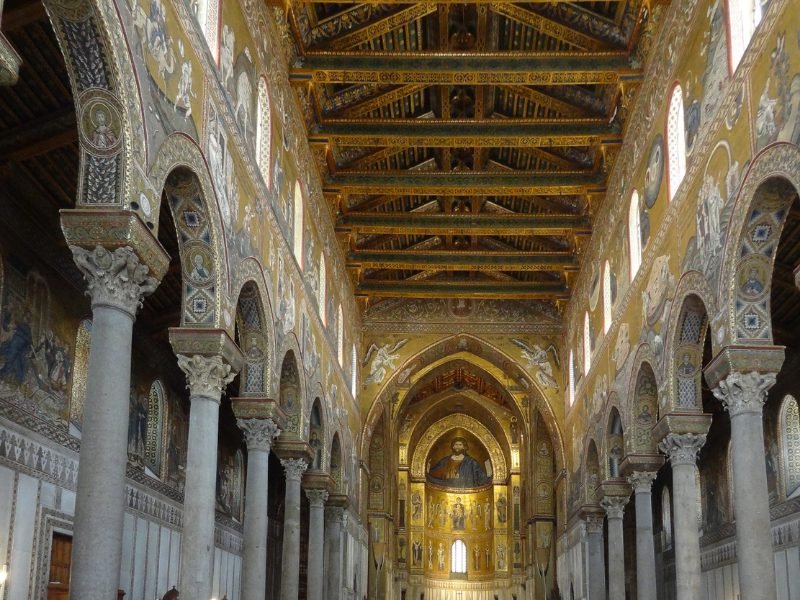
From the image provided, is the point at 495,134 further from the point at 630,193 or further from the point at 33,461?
the point at 33,461

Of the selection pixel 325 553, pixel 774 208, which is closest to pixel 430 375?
pixel 325 553

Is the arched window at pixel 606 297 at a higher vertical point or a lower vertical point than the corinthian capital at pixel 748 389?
higher

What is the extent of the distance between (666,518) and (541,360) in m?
7.12

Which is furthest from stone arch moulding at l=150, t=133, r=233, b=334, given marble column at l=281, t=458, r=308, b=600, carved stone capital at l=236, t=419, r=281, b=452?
marble column at l=281, t=458, r=308, b=600

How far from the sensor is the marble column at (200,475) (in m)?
14.7

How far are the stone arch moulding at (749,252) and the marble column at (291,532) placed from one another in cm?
1073

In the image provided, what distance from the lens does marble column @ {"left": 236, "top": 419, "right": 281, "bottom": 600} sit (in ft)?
62.4

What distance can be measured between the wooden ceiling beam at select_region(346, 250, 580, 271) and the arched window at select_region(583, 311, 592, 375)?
2.16 m

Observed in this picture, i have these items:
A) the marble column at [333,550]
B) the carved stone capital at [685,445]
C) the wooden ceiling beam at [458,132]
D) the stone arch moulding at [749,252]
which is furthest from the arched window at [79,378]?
the marble column at [333,550]

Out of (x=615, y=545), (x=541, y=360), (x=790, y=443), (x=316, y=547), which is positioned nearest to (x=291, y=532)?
(x=316, y=547)

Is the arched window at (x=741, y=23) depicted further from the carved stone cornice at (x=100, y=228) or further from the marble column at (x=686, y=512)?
the carved stone cornice at (x=100, y=228)

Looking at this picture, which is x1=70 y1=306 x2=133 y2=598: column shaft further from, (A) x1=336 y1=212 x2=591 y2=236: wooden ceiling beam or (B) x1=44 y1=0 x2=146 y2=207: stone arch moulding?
(A) x1=336 y1=212 x2=591 y2=236: wooden ceiling beam

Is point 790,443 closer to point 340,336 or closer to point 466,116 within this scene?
point 466,116

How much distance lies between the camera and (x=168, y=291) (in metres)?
23.2
